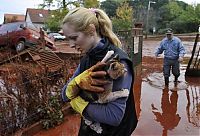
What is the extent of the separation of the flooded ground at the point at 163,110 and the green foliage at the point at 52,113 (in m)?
0.11

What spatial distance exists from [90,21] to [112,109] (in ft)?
1.72

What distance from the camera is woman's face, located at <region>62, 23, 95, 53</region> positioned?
183cm

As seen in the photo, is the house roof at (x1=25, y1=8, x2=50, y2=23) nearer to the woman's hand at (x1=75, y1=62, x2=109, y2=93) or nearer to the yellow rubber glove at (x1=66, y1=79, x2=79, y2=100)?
the yellow rubber glove at (x1=66, y1=79, x2=79, y2=100)

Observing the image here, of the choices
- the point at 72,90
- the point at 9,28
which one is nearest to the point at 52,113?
the point at 72,90

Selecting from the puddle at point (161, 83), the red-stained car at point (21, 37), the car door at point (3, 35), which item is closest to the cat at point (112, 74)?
the puddle at point (161, 83)

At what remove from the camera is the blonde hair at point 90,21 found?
1818 millimetres

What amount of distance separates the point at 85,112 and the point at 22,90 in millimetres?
3591

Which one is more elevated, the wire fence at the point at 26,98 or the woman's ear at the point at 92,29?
the woman's ear at the point at 92,29

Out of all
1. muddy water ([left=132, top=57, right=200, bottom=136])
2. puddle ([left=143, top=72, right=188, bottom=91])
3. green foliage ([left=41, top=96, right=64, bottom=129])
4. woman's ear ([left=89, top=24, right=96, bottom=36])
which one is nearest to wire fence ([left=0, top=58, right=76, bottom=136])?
green foliage ([left=41, top=96, right=64, bottom=129])

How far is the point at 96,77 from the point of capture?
174cm

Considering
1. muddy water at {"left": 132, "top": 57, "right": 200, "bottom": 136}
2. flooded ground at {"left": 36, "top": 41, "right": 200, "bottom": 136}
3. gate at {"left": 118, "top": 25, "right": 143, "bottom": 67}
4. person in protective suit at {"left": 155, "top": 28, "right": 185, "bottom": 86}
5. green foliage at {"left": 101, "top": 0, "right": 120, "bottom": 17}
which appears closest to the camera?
flooded ground at {"left": 36, "top": 41, "right": 200, "bottom": 136}

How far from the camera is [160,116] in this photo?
6562 millimetres

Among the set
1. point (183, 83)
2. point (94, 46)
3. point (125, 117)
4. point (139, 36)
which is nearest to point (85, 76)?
point (94, 46)

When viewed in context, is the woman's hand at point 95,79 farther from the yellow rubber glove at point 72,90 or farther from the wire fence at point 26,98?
the wire fence at point 26,98
